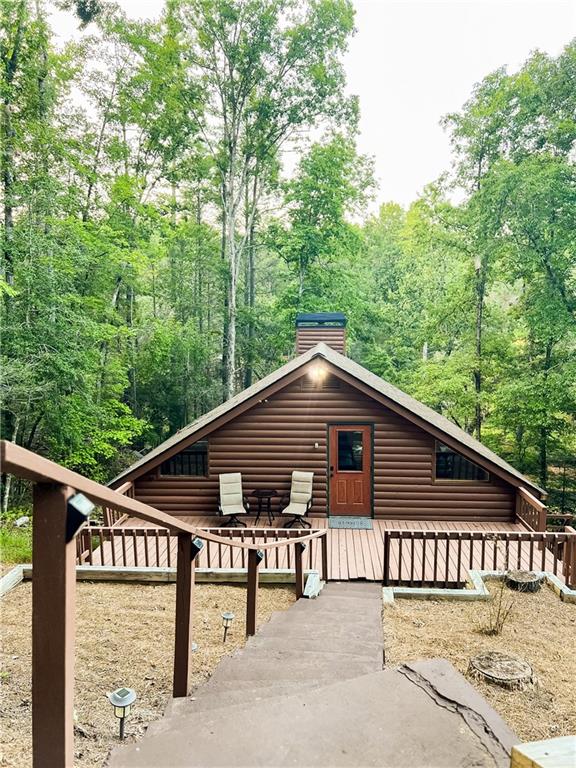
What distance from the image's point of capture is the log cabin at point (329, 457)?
9.70 m

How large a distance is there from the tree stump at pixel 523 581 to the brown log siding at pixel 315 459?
3927mm

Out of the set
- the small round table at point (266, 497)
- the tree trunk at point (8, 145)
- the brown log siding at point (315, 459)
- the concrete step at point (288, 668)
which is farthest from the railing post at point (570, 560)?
the tree trunk at point (8, 145)

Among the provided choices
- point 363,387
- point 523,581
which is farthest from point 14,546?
point 523,581

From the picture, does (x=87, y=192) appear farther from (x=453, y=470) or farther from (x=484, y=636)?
(x=484, y=636)

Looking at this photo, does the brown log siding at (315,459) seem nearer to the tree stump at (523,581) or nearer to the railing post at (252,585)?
the tree stump at (523,581)

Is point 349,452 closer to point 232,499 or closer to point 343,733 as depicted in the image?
point 232,499

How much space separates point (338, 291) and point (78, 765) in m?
18.5

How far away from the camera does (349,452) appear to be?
33.3 feet

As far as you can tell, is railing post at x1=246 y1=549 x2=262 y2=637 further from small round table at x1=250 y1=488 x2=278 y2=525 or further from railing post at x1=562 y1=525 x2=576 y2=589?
small round table at x1=250 y1=488 x2=278 y2=525

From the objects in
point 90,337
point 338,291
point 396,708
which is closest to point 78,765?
point 396,708

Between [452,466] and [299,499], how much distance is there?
372 centimetres

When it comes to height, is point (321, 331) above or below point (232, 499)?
above

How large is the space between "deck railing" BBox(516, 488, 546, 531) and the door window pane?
3.55 metres

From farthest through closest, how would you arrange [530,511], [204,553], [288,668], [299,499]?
[299,499]
[530,511]
[204,553]
[288,668]
